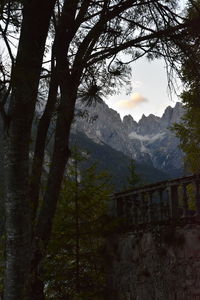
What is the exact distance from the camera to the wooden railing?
27.5 feet

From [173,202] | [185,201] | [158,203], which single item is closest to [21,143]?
[185,201]

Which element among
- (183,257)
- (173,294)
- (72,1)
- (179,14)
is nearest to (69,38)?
(72,1)

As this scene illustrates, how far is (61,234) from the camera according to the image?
10.2 meters

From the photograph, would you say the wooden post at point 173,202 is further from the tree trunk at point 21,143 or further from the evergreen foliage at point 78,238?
the tree trunk at point 21,143

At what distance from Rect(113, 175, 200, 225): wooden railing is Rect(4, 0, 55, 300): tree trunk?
3578 millimetres

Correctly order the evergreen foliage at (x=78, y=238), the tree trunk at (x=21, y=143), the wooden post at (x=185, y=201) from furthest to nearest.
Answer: the evergreen foliage at (x=78, y=238)
the wooden post at (x=185, y=201)
the tree trunk at (x=21, y=143)

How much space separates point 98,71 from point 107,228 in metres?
3.77

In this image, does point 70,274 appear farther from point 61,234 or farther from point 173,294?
point 173,294

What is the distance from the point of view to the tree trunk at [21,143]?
5.50m

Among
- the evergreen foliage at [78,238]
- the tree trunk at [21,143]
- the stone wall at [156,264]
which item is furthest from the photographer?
the evergreen foliage at [78,238]

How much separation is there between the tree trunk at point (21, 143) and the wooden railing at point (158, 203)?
11.7 ft

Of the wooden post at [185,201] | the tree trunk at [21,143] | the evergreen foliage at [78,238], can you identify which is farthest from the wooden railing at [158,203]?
the tree trunk at [21,143]

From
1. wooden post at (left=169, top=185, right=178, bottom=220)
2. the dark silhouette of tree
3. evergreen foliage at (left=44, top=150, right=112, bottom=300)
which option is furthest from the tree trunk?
evergreen foliage at (left=44, top=150, right=112, bottom=300)

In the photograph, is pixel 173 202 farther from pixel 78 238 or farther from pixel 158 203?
pixel 78 238
